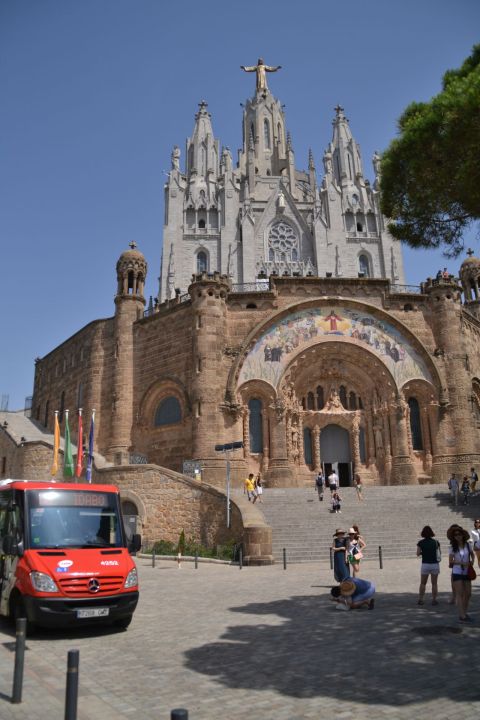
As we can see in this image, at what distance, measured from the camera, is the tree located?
9.34 m

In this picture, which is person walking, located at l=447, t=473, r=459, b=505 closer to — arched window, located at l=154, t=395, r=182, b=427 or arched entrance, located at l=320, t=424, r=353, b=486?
arched entrance, located at l=320, t=424, r=353, b=486

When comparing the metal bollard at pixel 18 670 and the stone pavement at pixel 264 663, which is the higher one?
the metal bollard at pixel 18 670

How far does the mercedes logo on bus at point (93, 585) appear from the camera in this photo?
25.8ft

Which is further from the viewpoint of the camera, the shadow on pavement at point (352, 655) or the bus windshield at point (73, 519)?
the bus windshield at point (73, 519)

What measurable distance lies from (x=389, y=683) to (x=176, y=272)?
52638 millimetres

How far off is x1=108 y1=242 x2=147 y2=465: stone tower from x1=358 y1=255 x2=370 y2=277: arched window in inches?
1251

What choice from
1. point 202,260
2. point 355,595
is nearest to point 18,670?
point 355,595

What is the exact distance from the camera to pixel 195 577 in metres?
14.3

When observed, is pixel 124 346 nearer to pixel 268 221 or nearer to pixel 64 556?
pixel 64 556

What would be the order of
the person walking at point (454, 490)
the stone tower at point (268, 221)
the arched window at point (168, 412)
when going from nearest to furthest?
1. the person walking at point (454, 490)
2. the arched window at point (168, 412)
3. the stone tower at point (268, 221)

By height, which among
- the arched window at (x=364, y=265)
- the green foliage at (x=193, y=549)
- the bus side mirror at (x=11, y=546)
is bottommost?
the green foliage at (x=193, y=549)

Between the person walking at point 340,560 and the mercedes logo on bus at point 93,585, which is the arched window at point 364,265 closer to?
the person walking at point 340,560

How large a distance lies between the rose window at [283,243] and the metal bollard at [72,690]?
5515cm

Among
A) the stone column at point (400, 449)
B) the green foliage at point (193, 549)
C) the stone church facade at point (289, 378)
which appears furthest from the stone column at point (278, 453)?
the green foliage at point (193, 549)
